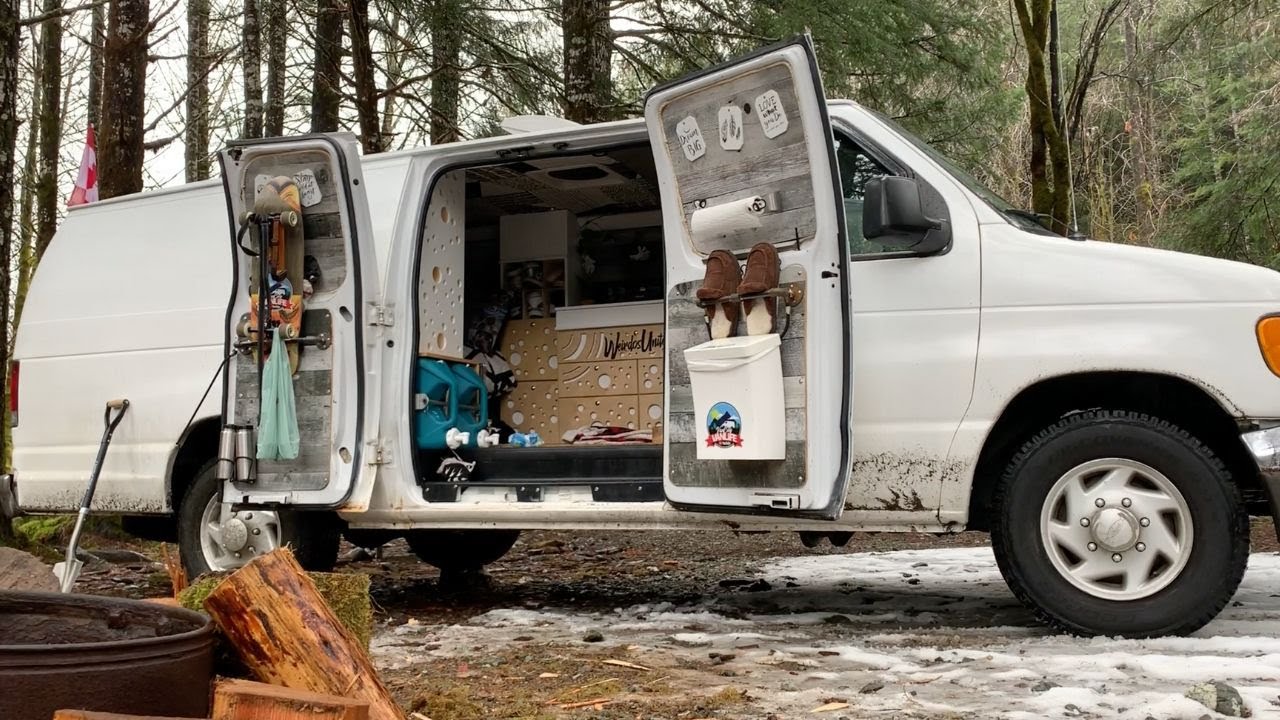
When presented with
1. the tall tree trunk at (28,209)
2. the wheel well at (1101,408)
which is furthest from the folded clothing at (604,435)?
the tall tree trunk at (28,209)

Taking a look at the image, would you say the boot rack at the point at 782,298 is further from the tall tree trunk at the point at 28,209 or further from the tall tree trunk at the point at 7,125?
the tall tree trunk at the point at 28,209

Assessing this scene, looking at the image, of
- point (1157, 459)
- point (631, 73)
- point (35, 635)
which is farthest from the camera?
point (631, 73)

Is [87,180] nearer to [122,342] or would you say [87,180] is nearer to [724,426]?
[122,342]

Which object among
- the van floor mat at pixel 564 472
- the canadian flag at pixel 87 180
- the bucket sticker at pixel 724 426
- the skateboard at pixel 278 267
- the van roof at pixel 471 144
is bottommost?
the van floor mat at pixel 564 472

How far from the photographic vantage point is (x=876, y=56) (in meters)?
8.07

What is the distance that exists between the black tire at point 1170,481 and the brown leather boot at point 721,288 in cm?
117

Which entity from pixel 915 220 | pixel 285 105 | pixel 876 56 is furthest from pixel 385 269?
pixel 285 105

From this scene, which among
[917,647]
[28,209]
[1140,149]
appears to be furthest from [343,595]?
[1140,149]

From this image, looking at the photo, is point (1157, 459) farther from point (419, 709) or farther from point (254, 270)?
point (254, 270)

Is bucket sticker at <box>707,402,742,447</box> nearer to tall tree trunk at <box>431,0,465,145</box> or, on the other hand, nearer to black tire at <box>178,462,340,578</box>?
black tire at <box>178,462,340,578</box>

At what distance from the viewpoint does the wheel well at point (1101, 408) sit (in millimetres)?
4203

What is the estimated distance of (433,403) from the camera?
543 centimetres

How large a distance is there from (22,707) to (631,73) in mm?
7860

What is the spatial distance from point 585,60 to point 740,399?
4931 millimetres
